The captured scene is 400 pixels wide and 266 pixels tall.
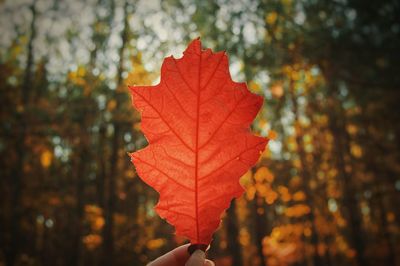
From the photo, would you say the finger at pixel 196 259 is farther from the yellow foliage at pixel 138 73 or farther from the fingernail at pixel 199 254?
the yellow foliage at pixel 138 73

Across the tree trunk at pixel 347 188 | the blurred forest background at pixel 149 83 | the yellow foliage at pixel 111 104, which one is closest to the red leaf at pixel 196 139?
the blurred forest background at pixel 149 83

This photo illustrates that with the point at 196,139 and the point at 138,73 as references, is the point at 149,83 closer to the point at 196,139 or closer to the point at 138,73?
the point at 138,73

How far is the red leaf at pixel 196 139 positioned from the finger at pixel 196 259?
6cm

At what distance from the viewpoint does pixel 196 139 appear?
79 centimetres

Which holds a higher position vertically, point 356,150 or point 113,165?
point 356,150

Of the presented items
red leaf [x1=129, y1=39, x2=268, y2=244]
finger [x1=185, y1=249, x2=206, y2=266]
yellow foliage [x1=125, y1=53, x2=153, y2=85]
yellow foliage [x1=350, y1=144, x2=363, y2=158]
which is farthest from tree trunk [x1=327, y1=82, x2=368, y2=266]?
finger [x1=185, y1=249, x2=206, y2=266]

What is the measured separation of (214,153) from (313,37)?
5.82m

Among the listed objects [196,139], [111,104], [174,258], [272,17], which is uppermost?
[272,17]

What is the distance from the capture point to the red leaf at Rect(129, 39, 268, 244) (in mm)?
768

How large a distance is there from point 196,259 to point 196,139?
0.28 meters

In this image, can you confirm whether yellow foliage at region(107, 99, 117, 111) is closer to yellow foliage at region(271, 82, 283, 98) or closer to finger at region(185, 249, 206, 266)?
yellow foliage at region(271, 82, 283, 98)

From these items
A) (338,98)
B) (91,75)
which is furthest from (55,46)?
(338,98)

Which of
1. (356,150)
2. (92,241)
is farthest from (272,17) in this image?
(356,150)

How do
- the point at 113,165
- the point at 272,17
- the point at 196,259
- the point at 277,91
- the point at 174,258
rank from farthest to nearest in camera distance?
the point at 277,91
the point at 113,165
the point at 272,17
the point at 174,258
the point at 196,259
